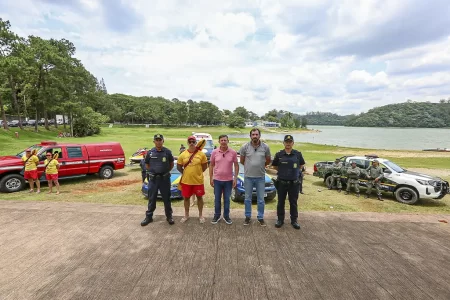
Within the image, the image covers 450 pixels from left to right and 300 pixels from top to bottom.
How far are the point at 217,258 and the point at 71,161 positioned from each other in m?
9.75

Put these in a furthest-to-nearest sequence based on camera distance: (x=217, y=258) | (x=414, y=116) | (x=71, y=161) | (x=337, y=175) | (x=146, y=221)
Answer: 1. (x=414, y=116)
2. (x=337, y=175)
3. (x=71, y=161)
4. (x=146, y=221)
5. (x=217, y=258)

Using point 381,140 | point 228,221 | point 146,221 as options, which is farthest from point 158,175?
point 381,140

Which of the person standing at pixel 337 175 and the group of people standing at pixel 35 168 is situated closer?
the group of people standing at pixel 35 168

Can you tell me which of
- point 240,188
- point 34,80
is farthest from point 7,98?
point 240,188

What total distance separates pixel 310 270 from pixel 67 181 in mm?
11945

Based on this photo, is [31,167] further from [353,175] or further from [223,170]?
[353,175]

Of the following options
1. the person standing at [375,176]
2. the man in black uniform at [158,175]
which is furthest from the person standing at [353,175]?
the man in black uniform at [158,175]

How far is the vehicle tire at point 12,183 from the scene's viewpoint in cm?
Result: 911

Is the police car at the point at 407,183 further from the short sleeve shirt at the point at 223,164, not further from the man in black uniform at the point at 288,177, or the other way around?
the short sleeve shirt at the point at 223,164

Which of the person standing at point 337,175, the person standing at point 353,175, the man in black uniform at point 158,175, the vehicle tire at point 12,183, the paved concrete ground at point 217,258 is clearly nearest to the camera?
the paved concrete ground at point 217,258

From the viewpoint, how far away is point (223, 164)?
5336mm

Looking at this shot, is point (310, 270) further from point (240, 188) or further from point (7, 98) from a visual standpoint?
point (7, 98)

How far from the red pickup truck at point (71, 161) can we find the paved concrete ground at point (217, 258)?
14.0ft

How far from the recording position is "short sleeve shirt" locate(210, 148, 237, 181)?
209 inches
